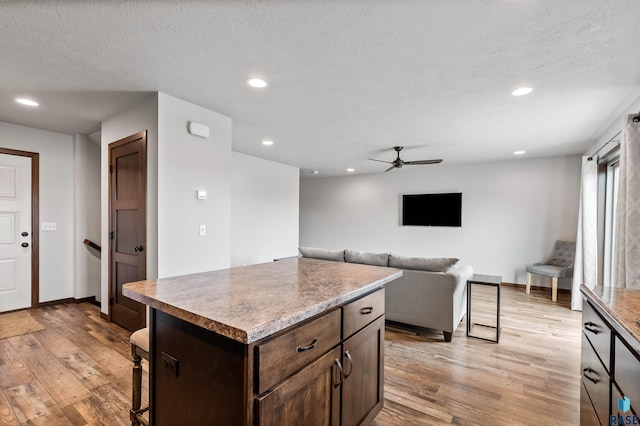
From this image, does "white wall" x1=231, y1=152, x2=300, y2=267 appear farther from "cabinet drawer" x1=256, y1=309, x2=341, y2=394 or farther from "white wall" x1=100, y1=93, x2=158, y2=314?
"cabinet drawer" x1=256, y1=309, x2=341, y2=394

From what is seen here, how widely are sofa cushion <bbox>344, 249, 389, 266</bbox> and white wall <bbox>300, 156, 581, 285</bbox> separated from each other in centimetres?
358

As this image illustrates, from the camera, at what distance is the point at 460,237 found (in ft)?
20.4

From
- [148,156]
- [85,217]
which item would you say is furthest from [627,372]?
[85,217]

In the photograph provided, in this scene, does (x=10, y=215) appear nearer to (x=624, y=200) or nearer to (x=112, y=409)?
(x=112, y=409)

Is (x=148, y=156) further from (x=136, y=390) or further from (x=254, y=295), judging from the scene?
(x=254, y=295)

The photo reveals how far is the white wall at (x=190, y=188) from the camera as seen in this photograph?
2.80 metres

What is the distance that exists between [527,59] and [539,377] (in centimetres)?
251

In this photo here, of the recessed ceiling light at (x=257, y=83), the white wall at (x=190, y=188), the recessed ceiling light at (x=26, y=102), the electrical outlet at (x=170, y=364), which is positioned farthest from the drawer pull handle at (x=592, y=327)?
the recessed ceiling light at (x=26, y=102)

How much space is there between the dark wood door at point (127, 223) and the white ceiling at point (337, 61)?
54cm

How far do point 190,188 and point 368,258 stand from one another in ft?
6.92

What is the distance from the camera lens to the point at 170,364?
121 cm

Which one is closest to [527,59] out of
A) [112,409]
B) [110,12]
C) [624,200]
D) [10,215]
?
[624,200]

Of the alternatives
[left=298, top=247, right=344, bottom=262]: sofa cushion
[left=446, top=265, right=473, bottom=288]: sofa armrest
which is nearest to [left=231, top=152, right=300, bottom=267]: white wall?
[left=298, top=247, right=344, bottom=262]: sofa cushion

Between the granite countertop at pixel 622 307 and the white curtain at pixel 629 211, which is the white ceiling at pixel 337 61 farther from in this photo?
the granite countertop at pixel 622 307
